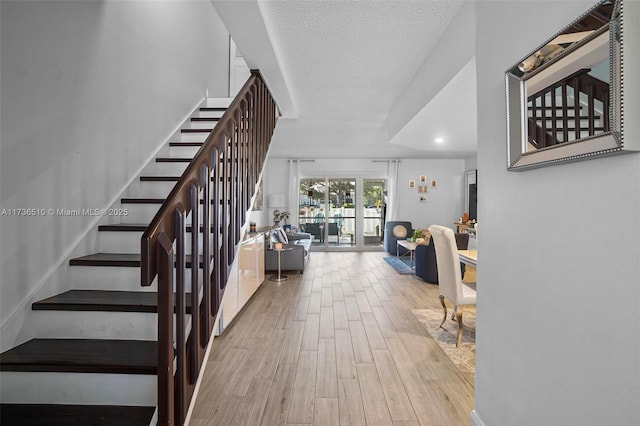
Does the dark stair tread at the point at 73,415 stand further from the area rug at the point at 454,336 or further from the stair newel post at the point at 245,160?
the area rug at the point at 454,336

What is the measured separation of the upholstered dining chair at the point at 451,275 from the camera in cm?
A: 286

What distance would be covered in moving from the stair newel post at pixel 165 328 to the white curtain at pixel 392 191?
309 inches

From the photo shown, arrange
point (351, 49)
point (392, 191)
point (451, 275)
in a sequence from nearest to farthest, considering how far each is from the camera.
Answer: point (351, 49) < point (451, 275) < point (392, 191)

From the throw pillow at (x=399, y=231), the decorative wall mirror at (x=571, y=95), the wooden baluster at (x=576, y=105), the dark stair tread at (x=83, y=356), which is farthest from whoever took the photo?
the throw pillow at (x=399, y=231)

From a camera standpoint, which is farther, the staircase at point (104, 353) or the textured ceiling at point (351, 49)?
the textured ceiling at point (351, 49)

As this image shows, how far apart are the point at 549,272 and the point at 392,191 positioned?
25.3 feet

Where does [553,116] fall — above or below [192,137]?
below

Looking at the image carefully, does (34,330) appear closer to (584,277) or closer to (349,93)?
(584,277)

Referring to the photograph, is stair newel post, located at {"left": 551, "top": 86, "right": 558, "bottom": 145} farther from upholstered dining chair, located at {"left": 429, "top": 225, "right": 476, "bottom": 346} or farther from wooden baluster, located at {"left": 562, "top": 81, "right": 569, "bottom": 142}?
upholstered dining chair, located at {"left": 429, "top": 225, "right": 476, "bottom": 346}

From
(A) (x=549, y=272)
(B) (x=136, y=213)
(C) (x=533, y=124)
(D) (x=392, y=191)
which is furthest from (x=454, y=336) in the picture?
(D) (x=392, y=191)

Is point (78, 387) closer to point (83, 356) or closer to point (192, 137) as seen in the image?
point (83, 356)

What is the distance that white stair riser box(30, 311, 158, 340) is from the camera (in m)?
1.73

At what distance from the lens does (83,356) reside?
154 centimetres

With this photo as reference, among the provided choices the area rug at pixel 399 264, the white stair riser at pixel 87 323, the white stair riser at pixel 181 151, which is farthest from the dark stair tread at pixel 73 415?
the area rug at pixel 399 264
